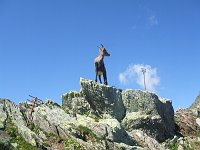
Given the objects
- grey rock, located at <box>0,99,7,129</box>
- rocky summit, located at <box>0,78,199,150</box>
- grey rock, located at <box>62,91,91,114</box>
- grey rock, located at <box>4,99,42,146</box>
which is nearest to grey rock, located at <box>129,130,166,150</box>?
rocky summit, located at <box>0,78,199,150</box>

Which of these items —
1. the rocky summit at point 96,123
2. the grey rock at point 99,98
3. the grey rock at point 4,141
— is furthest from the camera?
the grey rock at point 99,98

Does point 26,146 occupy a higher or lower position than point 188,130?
lower

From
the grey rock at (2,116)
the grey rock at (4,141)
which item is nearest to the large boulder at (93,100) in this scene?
the grey rock at (2,116)

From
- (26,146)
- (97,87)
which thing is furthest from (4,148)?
(97,87)

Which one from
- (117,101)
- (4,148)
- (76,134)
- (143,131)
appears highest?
(117,101)

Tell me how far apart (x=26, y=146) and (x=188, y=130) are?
981 inches

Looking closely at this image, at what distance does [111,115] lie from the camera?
41.2 metres

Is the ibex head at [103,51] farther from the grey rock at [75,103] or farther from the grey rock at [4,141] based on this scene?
the grey rock at [4,141]

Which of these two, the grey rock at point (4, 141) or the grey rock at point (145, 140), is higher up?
the grey rock at point (145, 140)

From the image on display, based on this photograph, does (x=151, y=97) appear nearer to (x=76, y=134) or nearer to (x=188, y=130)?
(x=188, y=130)

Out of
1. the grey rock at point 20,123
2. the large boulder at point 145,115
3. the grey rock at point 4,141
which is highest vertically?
the large boulder at point 145,115

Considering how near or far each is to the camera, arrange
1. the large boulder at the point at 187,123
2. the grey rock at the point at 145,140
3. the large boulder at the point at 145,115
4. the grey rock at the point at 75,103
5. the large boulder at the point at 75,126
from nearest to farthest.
→ the large boulder at the point at 75,126
the grey rock at the point at 145,140
the grey rock at the point at 75,103
the large boulder at the point at 145,115
the large boulder at the point at 187,123

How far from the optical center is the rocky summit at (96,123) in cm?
3173

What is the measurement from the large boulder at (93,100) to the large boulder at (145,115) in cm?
160
